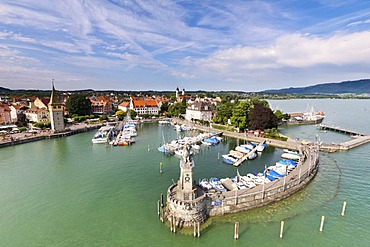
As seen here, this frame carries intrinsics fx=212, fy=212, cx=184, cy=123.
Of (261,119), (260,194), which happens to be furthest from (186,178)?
(261,119)

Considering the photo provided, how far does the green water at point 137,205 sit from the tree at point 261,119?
16046mm

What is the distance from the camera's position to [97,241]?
56.2ft

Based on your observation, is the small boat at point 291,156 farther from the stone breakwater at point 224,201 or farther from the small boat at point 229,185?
the small boat at point 229,185

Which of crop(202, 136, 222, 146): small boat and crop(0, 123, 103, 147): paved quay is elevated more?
crop(0, 123, 103, 147): paved quay

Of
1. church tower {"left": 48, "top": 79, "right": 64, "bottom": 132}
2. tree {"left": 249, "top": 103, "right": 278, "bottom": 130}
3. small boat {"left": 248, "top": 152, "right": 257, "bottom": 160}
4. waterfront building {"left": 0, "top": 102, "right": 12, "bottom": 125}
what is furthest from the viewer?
waterfront building {"left": 0, "top": 102, "right": 12, "bottom": 125}

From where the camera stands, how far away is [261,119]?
53.2m

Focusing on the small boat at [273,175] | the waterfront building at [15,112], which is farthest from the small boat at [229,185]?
the waterfront building at [15,112]

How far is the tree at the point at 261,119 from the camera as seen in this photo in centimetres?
5331

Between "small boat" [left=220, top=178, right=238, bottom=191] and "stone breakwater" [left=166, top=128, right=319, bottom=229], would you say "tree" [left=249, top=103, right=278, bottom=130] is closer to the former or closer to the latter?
"stone breakwater" [left=166, top=128, right=319, bottom=229]

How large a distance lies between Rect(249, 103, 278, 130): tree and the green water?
16046 millimetres

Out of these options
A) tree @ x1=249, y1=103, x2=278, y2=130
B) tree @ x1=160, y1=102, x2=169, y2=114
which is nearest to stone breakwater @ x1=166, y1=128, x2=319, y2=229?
tree @ x1=249, y1=103, x2=278, y2=130

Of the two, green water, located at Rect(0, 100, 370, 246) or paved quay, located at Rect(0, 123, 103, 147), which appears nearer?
green water, located at Rect(0, 100, 370, 246)

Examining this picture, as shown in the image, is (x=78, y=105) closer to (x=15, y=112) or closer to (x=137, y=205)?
(x=15, y=112)

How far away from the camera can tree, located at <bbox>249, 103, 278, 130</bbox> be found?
175ft
